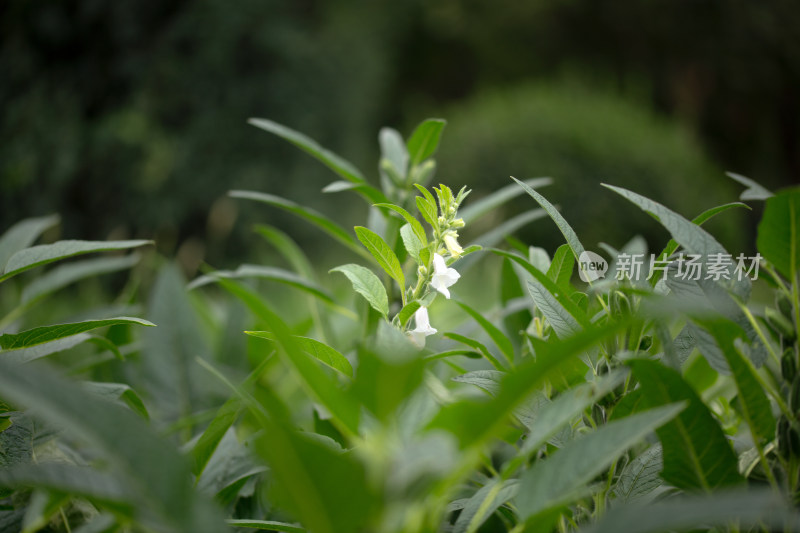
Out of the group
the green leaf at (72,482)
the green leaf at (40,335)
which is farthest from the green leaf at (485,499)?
the green leaf at (40,335)

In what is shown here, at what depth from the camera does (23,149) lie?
3957 mm

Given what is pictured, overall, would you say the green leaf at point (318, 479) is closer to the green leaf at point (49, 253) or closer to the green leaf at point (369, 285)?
the green leaf at point (369, 285)

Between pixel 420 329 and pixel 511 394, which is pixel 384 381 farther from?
pixel 420 329

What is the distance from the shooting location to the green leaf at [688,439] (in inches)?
14.0

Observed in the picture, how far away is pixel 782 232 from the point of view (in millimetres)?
390

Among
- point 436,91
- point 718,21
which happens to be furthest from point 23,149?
point 718,21

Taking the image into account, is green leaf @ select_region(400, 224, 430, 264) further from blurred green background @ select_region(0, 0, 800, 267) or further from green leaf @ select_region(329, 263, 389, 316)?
blurred green background @ select_region(0, 0, 800, 267)

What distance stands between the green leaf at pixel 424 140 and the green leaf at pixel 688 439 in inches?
16.1

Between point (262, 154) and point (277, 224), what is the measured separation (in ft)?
2.02

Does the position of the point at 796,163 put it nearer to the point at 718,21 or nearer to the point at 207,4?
the point at 718,21

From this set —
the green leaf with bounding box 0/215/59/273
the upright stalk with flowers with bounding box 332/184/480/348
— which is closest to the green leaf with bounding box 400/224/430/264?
the upright stalk with flowers with bounding box 332/184/480/348

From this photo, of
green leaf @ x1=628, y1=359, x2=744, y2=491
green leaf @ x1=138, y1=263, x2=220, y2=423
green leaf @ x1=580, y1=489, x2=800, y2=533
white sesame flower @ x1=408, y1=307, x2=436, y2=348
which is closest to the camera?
green leaf @ x1=580, y1=489, x2=800, y2=533

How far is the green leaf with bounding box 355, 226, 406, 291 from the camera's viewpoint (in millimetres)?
428

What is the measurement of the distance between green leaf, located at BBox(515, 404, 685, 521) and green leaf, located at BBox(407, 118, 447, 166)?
452 mm
